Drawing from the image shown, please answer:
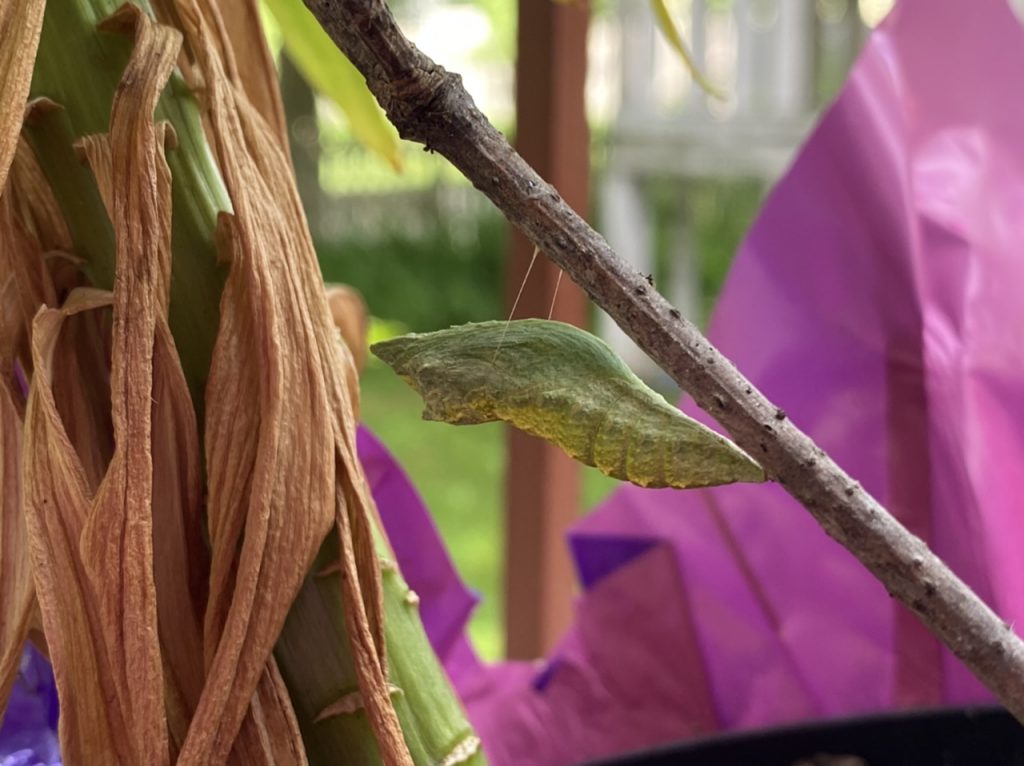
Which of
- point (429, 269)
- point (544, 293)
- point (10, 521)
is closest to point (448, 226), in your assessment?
point (429, 269)

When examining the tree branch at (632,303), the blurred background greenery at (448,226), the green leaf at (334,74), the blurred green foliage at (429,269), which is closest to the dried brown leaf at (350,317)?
the green leaf at (334,74)

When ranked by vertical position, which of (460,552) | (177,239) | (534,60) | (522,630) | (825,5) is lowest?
(460,552)

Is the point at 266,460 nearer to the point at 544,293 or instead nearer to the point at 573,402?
the point at 573,402

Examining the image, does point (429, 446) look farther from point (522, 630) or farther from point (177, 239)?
point (177, 239)

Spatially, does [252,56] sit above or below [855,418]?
above

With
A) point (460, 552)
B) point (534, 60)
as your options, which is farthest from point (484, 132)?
point (460, 552)

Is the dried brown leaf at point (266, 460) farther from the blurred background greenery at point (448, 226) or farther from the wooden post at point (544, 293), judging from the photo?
the blurred background greenery at point (448, 226)
